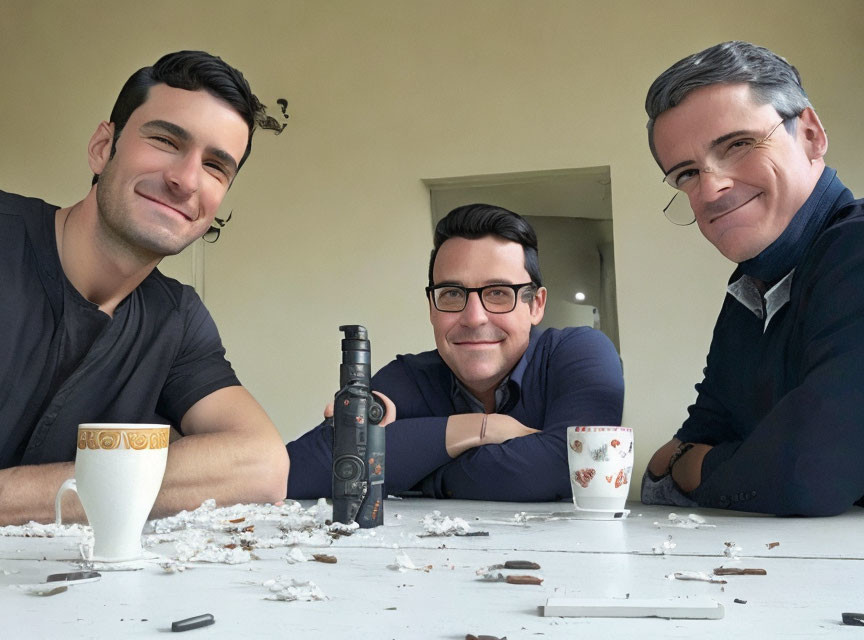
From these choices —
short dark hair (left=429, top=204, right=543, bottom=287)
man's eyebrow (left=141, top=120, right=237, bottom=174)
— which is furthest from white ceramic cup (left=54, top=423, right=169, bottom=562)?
short dark hair (left=429, top=204, right=543, bottom=287)

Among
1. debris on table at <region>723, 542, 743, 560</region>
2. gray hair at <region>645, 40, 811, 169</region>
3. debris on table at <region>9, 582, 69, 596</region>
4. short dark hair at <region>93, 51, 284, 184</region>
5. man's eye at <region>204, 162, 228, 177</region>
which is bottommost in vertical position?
debris on table at <region>723, 542, 743, 560</region>

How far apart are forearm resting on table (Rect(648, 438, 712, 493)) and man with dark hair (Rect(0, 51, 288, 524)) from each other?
0.82 m

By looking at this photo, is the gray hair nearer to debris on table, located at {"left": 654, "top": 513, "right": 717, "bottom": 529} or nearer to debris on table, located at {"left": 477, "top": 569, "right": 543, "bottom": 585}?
debris on table, located at {"left": 654, "top": 513, "right": 717, "bottom": 529}

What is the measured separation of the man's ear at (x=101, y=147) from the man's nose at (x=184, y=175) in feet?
0.62

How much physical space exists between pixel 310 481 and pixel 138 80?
3.17 ft

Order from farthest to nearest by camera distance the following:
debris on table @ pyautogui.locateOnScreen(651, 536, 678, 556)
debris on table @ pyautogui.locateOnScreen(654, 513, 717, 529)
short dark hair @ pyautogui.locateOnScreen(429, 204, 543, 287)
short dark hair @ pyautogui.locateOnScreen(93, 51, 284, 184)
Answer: short dark hair @ pyautogui.locateOnScreen(429, 204, 543, 287) < short dark hair @ pyautogui.locateOnScreen(93, 51, 284, 184) < debris on table @ pyautogui.locateOnScreen(654, 513, 717, 529) < debris on table @ pyautogui.locateOnScreen(651, 536, 678, 556)

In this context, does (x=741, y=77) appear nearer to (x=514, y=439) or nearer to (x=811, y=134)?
(x=811, y=134)

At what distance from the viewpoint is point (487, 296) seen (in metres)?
2.07

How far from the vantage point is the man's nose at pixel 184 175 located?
164 cm

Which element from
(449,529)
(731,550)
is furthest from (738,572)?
(449,529)

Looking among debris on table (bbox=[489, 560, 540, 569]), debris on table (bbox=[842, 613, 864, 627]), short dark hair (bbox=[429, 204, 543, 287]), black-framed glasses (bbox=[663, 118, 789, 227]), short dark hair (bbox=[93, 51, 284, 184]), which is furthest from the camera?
short dark hair (bbox=[429, 204, 543, 287])

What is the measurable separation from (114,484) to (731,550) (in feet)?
2.30

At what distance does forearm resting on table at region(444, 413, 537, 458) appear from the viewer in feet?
5.92

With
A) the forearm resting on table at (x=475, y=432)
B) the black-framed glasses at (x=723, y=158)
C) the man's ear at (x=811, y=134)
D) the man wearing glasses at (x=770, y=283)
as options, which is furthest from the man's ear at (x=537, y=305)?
the man's ear at (x=811, y=134)
